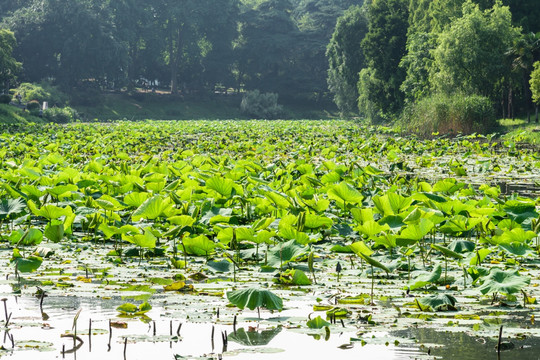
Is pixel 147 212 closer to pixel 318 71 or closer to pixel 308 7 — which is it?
pixel 318 71

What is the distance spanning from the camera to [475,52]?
29.0 m

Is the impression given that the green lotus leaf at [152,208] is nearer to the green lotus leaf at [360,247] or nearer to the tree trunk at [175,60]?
the green lotus leaf at [360,247]

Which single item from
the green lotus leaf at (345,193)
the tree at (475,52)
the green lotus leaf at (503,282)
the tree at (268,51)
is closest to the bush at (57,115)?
the tree at (475,52)

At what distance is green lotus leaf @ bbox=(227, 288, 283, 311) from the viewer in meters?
3.56

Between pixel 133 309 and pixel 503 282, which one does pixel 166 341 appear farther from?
pixel 503 282

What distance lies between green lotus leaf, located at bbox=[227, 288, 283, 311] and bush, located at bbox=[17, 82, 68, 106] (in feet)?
144

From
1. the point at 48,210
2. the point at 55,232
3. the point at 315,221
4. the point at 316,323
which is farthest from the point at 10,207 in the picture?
the point at 316,323

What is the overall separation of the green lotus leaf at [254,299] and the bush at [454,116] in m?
22.9

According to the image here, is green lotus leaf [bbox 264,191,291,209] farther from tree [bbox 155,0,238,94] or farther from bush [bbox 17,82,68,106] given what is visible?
tree [bbox 155,0,238,94]

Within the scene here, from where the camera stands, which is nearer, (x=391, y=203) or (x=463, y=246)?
(x=463, y=246)

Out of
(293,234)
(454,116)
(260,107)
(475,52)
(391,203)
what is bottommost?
(293,234)

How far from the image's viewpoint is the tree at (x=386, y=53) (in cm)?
3825

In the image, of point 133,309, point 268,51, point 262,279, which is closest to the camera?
point 133,309

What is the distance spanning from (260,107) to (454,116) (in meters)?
37.0
